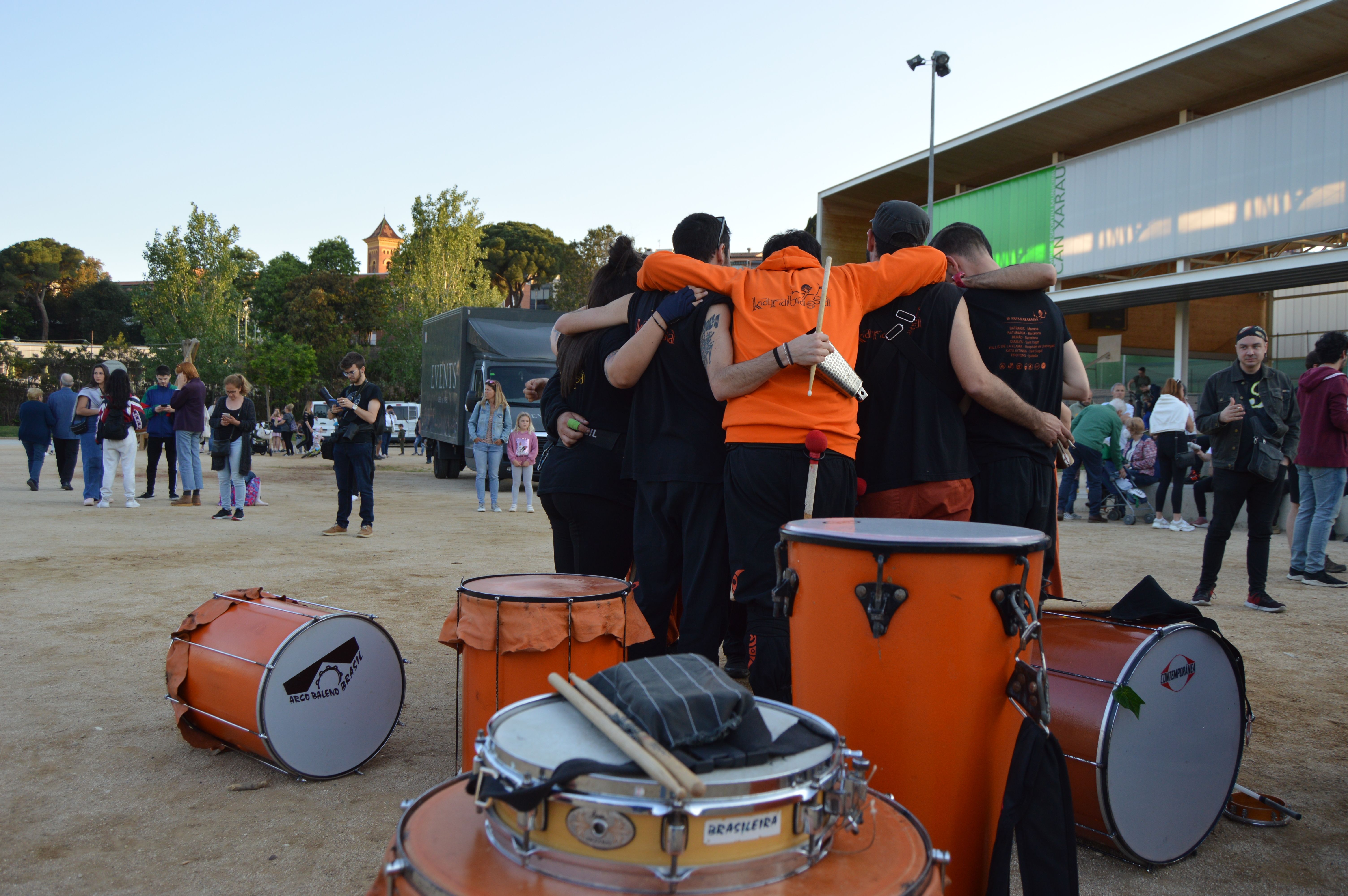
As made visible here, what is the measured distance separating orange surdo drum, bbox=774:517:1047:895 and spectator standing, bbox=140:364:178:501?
1243 cm

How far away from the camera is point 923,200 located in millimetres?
28906

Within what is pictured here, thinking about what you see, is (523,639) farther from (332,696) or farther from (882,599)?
(882,599)

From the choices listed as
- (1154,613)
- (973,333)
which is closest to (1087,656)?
(1154,613)

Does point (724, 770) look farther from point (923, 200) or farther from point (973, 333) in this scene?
point (923, 200)

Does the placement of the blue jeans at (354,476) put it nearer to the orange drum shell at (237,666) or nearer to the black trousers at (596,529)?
the orange drum shell at (237,666)

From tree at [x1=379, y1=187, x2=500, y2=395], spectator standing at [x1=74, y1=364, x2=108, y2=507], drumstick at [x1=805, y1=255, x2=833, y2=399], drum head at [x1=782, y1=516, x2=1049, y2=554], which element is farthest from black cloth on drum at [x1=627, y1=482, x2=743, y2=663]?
tree at [x1=379, y1=187, x2=500, y2=395]

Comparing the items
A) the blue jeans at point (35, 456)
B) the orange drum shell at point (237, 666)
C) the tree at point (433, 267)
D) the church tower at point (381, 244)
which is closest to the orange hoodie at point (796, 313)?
the orange drum shell at point (237, 666)

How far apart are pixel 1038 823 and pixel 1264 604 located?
18.2 ft

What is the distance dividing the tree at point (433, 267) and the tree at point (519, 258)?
2084 centimetres

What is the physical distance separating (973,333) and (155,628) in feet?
16.1

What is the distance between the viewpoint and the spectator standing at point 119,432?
38.9 ft

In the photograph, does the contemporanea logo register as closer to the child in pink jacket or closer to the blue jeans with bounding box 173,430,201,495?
the child in pink jacket

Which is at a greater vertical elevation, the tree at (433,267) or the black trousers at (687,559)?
the tree at (433,267)

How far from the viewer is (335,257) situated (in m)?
67.0
